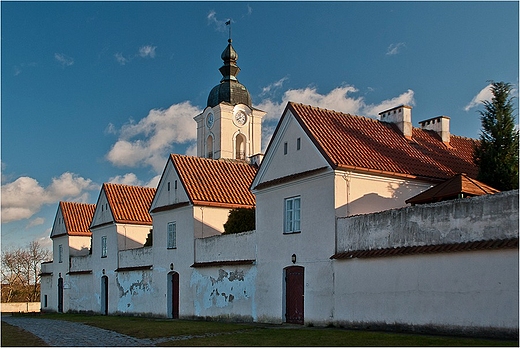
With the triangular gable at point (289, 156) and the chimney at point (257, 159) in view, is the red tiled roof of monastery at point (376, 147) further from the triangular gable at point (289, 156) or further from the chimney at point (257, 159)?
the chimney at point (257, 159)

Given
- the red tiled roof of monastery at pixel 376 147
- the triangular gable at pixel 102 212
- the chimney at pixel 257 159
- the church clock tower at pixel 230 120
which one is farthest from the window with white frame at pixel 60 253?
the red tiled roof of monastery at pixel 376 147

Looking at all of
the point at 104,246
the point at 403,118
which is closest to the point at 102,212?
the point at 104,246

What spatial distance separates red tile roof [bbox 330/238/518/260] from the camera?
1476 cm

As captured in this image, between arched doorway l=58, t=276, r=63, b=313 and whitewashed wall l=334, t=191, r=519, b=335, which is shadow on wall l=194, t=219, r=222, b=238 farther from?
arched doorway l=58, t=276, r=63, b=313

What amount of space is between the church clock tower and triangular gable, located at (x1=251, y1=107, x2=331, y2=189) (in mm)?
29737

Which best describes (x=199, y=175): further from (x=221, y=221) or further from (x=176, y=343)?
(x=176, y=343)

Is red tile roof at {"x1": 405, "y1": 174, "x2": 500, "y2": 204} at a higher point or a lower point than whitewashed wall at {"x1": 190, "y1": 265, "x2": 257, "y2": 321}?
higher

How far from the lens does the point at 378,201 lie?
71.1 ft

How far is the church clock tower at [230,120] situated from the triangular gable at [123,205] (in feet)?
47.2

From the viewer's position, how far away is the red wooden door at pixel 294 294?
22.1 metres

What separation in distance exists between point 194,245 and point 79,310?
1767 cm

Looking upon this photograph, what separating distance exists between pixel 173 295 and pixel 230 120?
26230mm

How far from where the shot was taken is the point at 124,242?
37.9 meters

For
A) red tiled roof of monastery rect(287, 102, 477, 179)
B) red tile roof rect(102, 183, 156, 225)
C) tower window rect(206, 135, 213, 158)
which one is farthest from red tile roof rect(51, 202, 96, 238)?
red tiled roof of monastery rect(287, 102, 477, 179)
